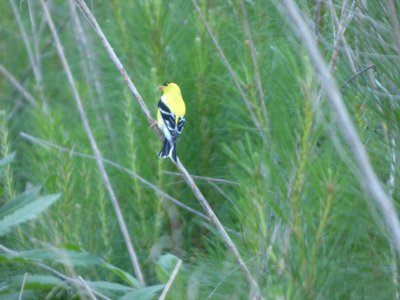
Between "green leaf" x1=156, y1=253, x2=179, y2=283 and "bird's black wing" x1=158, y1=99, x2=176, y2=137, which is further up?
"bird's black wing" x1=158, y1=99, x2=176, y2=137

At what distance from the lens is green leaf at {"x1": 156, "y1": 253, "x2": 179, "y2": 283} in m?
1.89

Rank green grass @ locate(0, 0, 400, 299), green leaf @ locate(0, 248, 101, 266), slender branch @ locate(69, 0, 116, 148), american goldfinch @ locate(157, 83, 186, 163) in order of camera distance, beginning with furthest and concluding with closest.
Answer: slender branch @ locate(69, 0, 116, 148) < american goldfinch @ locate(157, 83, 186, 163) < green leaf @ locate(0, 248, 101, 266) < green grass @ locate(0, 0, 400, 299)

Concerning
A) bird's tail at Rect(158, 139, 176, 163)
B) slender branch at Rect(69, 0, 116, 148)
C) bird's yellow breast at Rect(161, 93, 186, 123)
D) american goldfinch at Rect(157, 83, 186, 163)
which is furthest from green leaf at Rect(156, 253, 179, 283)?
slender branch at Rect(69, 0, 116, 148)

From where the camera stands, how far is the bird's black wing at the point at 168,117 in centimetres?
248

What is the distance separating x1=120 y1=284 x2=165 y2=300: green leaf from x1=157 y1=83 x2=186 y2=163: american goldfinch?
0.52m

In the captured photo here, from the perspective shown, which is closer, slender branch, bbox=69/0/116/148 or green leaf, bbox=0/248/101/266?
green leaf, bbox=0/248/101/266

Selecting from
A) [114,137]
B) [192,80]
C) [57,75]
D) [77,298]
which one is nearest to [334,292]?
[77,298]

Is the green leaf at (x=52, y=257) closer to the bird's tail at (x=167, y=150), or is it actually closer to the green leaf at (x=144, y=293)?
the green leaf at (x=144, y=293)

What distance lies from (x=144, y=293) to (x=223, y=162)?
2.20 ft

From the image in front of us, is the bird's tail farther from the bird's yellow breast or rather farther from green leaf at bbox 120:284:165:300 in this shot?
green leaf at bbox 120:284:165:300

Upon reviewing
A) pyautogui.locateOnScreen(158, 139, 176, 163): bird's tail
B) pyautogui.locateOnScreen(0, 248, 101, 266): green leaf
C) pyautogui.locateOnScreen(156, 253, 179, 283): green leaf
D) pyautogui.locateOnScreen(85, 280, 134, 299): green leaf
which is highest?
pyautogui.locateOnScreen(158, 139, 176, 163): bird's tail

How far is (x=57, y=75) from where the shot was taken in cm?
411

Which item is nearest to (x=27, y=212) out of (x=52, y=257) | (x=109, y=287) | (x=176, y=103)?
(x=52, y=257)

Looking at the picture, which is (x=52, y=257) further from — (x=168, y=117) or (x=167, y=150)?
(x=168, y=117)
